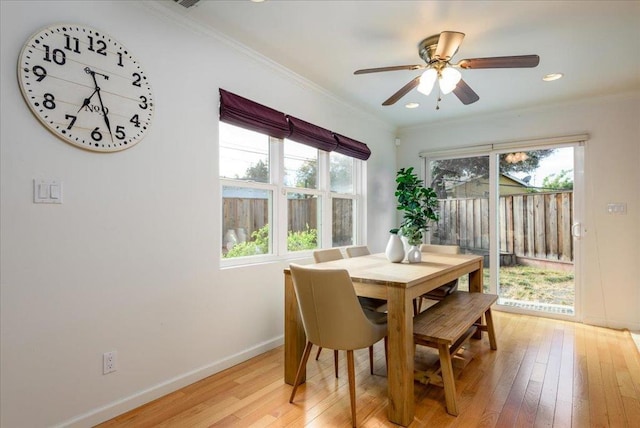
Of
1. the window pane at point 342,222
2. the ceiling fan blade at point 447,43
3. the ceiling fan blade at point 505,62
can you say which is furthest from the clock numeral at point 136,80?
the window pane at point 342,222

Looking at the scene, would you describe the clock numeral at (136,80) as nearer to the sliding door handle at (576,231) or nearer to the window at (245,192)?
Answer: the window at (245,192)

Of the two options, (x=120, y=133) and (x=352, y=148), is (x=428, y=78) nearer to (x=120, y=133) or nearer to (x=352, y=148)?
(x=352, y=148)

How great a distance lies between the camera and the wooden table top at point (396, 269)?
1.93 meters

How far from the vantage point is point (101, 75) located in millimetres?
1839

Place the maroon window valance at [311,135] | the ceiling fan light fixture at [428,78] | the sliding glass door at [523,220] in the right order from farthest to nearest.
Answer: the sliding glass door at [523,220]
the maroon window valance at [311,135]
the ceiling fan light fixture at [428,78]

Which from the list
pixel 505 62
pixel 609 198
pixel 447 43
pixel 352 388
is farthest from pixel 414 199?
pixel 352 388

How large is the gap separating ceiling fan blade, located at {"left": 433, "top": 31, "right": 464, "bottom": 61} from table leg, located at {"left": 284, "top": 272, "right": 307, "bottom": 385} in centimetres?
175

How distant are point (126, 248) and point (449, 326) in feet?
6.67

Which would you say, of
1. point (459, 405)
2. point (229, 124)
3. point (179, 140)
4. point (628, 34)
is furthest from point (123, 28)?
point (628, 34)

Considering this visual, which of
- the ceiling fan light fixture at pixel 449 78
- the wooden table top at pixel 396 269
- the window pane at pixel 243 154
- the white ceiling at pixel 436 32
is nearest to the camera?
the wooden table top at pixel 396 269

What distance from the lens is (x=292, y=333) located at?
7.43 ft

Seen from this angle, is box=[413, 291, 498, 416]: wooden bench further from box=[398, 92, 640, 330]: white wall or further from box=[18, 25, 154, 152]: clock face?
box=[18, 25, 154, 152]: clock face

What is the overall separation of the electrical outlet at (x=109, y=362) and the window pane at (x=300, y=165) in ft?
6.12

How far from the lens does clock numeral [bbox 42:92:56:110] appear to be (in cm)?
164
